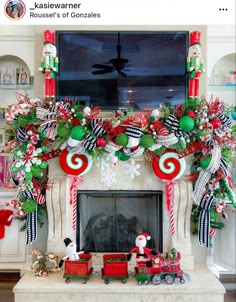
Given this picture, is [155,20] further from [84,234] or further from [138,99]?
[84,234]

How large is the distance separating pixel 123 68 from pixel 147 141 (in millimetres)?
692

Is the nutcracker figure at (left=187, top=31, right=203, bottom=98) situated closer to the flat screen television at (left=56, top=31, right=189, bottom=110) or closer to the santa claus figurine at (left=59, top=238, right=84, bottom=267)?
the flat screen television at (left=56, top=31, right=189, bottom=110)

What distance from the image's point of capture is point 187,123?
2.84 meters

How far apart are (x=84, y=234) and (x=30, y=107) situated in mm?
Answer: 1191

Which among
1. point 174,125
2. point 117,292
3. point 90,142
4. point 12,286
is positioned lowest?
point 12,286

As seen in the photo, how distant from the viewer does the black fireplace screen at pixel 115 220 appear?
10.7 feet

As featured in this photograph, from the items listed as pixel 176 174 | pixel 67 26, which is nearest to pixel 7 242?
pixel 176 174

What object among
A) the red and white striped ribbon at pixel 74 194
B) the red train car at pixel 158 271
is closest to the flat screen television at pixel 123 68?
the red and white striped ribbon at pixel 74 194

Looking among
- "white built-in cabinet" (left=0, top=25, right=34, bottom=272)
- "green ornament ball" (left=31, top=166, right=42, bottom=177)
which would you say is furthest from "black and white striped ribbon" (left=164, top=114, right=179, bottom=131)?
"white built-in cabinet" (left=0, top=25, right=34, bottom=272)

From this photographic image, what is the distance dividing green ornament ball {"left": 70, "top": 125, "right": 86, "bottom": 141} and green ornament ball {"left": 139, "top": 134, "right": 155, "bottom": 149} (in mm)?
447

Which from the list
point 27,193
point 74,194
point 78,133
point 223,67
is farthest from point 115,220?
point 223,67

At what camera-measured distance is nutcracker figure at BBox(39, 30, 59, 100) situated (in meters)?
3.04

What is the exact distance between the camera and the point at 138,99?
10.2ft

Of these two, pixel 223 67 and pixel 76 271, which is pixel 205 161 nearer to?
pixel 76 271
